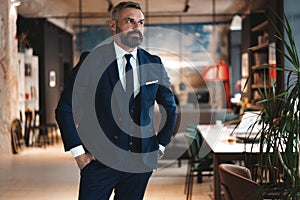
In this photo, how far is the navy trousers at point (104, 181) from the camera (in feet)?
8.92

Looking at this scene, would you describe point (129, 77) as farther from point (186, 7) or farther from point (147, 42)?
point (147, 42)

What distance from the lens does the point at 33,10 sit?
12.5m

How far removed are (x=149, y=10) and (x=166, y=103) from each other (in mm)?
11845

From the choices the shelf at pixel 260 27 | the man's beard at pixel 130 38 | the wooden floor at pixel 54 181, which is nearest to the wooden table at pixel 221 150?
the wooden floor at pixel 54 181

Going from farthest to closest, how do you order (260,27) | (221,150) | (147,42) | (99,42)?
(147,42), (99,42), (260,27), (221,150)

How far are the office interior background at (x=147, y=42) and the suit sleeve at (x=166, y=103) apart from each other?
7.33 m

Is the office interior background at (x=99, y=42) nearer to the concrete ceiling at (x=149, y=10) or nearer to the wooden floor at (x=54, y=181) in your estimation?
the concrete ceiling at (x=149, y=10)

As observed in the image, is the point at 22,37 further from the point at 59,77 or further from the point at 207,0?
the point at 207,0

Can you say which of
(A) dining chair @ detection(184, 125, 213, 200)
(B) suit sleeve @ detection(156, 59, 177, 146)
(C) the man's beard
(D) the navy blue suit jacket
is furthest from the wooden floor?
(C) the man's beard

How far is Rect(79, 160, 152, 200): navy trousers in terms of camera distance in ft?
8.92

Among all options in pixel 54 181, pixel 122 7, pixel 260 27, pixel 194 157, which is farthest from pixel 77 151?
pixel 260 27

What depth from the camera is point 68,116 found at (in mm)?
2664

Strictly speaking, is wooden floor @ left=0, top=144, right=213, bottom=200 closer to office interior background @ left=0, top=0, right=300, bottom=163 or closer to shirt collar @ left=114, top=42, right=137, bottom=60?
office interior background @ left=0, top=0, right=300, bottom=163

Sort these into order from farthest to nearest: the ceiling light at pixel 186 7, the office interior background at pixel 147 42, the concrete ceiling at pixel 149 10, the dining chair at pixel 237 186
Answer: the ceiling light at pixel 186 7, the concrete ceiling at pixel 149 10, the office interior background at pixel 147 42, the dining chair at pixel 237 186
